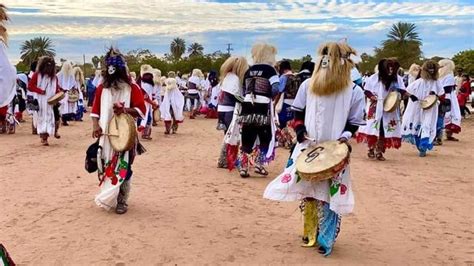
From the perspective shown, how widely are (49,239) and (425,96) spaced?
29.7ft

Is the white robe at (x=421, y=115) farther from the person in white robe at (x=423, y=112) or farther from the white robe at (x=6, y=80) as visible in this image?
the white robe at (x=6, y=80)

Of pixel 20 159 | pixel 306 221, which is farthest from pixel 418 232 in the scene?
pixel 20 159

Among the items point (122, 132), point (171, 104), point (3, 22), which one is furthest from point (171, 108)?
point (3, 22)

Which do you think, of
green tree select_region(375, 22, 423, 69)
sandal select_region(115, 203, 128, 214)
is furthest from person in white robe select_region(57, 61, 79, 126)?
green tree select_region(375, 22, 423, 69)

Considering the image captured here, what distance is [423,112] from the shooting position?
41.5 feet

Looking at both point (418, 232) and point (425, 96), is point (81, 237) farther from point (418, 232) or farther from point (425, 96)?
point (425, 96)

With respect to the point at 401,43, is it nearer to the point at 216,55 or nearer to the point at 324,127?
the point at 216,55

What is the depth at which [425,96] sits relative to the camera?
1252cm

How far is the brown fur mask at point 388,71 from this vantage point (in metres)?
11.2

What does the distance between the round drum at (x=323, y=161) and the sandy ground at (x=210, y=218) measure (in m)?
0.84

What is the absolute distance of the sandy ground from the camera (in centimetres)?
552

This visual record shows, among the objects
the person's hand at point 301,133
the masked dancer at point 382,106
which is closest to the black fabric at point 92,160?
the person's hand at point 301,133

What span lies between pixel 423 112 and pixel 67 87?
32.7 ft

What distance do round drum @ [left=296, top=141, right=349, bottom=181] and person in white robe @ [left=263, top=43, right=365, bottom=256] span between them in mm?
132
